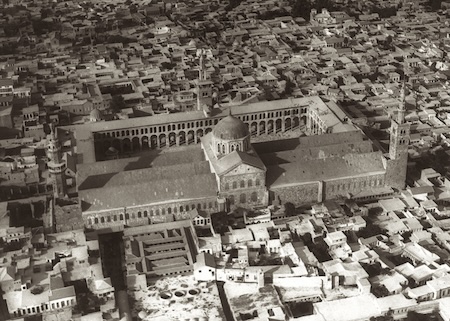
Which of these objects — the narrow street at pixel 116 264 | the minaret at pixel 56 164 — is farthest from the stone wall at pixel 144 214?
the minaret at pixel 56 164

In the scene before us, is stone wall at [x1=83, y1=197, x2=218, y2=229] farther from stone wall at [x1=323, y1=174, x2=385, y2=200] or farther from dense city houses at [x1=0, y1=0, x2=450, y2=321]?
stone wall at [x1=323, y1=174, x2=385, y2=200]

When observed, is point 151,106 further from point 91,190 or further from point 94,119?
point 91,190

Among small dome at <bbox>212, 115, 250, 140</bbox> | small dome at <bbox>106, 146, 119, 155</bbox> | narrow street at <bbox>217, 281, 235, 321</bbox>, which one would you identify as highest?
small dome at <bbox>212, 115, 250, 140</bbox>

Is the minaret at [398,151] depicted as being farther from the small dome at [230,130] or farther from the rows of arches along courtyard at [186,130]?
the small dome at [230,130]

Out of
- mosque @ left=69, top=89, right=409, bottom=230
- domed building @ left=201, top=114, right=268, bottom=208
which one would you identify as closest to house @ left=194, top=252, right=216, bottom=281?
mosque @ left=69, top=89, right=409, bottom=230

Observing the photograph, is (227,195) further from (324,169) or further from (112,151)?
(112,151)

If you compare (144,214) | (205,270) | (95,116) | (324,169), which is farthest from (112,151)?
(205,270)

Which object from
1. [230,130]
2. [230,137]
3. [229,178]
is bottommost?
[229,178]

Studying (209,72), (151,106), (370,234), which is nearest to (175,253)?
(370,234)
